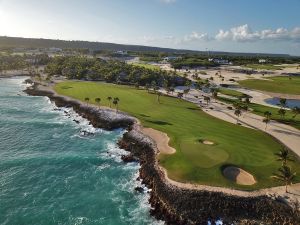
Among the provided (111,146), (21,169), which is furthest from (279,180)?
(21,169)

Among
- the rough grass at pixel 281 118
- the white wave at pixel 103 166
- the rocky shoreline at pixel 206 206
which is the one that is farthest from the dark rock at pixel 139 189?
the rough grass at pixel 281 118

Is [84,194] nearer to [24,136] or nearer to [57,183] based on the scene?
[57,183]

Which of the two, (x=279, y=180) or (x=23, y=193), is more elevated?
(x=279, y=180)

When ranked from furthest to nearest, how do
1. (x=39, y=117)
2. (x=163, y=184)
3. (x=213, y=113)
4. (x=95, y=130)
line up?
(x=213, y=113) → (x=39, y=117) → (x=95, y=130) → (x=163, y=184)

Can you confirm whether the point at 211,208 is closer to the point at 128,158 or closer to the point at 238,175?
the point at 238,175

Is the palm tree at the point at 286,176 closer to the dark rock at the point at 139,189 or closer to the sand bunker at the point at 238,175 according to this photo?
Result: the sand bunker at the point at 238,175

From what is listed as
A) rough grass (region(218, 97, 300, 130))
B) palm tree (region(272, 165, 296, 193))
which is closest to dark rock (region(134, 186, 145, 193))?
palm tree (region(272, 165, 296, 193))

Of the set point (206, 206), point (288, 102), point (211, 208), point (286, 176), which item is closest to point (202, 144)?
point (286, 176)

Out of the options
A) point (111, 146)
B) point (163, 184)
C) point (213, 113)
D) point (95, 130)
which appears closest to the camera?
point (163, 184)

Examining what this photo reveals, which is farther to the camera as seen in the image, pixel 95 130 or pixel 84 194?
pixel 95 130

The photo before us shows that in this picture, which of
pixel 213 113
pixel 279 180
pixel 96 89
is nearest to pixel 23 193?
pixel 279 180
